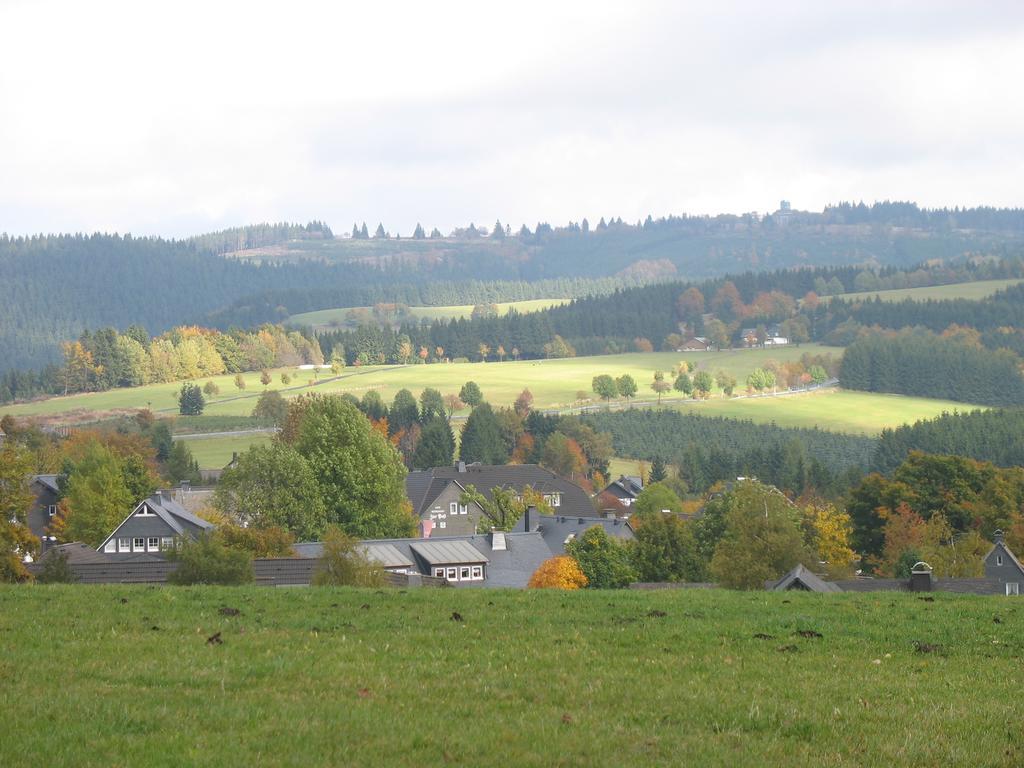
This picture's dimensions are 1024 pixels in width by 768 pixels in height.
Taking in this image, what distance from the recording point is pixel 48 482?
102m

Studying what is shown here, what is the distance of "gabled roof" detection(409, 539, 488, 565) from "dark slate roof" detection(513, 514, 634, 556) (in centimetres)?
1170

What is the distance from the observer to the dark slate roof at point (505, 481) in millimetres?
112688

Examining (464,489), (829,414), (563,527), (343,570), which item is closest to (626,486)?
(464,489)

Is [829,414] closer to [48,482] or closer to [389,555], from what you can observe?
[48,482]

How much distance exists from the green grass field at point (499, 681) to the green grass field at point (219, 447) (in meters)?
122

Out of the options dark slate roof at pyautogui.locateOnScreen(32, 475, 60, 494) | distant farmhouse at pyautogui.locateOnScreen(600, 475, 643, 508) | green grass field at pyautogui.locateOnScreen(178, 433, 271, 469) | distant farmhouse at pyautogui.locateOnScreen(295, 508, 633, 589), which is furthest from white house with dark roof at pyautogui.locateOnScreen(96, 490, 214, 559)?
green grass field at pyautogui.locateOnScreen(178, 433, 271, 469)

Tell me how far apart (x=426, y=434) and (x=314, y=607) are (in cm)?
12354

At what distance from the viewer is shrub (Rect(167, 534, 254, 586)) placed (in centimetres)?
3422

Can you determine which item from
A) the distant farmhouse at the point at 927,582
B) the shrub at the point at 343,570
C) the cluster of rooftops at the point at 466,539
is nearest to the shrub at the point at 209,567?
the shrub at the point at 343,570

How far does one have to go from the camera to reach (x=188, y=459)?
131 m

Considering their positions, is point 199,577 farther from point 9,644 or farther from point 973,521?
point 973,521

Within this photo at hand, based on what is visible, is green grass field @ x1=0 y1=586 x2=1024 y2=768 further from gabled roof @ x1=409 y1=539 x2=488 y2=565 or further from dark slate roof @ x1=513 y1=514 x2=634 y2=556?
dark slate roof @ x1=513 y1=514 x2=634 y2=556

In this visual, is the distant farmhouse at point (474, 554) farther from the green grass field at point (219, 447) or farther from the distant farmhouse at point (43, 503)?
the green grass field at point (219, 447)

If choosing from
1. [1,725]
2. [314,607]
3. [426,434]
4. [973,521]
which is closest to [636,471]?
[426,434]
